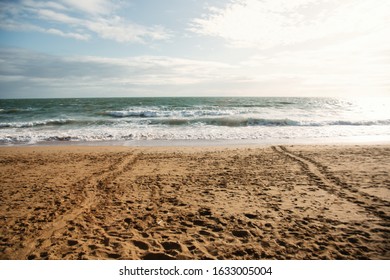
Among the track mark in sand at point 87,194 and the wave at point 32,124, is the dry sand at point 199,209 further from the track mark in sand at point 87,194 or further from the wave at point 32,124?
the wave at point 32,124

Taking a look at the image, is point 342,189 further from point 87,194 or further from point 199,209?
point 87,194

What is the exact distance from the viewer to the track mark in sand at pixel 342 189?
4.90m

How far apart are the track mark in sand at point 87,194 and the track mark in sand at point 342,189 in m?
5.96

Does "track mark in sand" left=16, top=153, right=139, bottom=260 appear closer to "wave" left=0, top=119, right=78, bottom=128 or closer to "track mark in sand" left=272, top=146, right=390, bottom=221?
"track mark in sand" left=272, top=146, right=390, bottom=221

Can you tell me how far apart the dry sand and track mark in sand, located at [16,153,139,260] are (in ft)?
0.08

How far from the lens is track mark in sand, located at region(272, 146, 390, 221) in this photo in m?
4.90

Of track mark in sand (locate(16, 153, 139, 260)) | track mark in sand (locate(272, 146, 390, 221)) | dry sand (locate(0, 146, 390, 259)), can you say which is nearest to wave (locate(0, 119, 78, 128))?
dry sand (locate(0, 146, 390, 259))

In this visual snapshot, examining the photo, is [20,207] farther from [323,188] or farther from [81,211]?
[323,188]

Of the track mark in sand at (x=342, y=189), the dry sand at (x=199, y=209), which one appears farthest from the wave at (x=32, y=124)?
the track mark in sand at (x=342, y=189)

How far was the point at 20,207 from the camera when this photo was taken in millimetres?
5359

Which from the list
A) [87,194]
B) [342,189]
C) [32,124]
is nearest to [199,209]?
[87,194]

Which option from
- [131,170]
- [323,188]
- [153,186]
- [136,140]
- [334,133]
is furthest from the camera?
[334,133]

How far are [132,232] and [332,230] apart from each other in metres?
3.59
